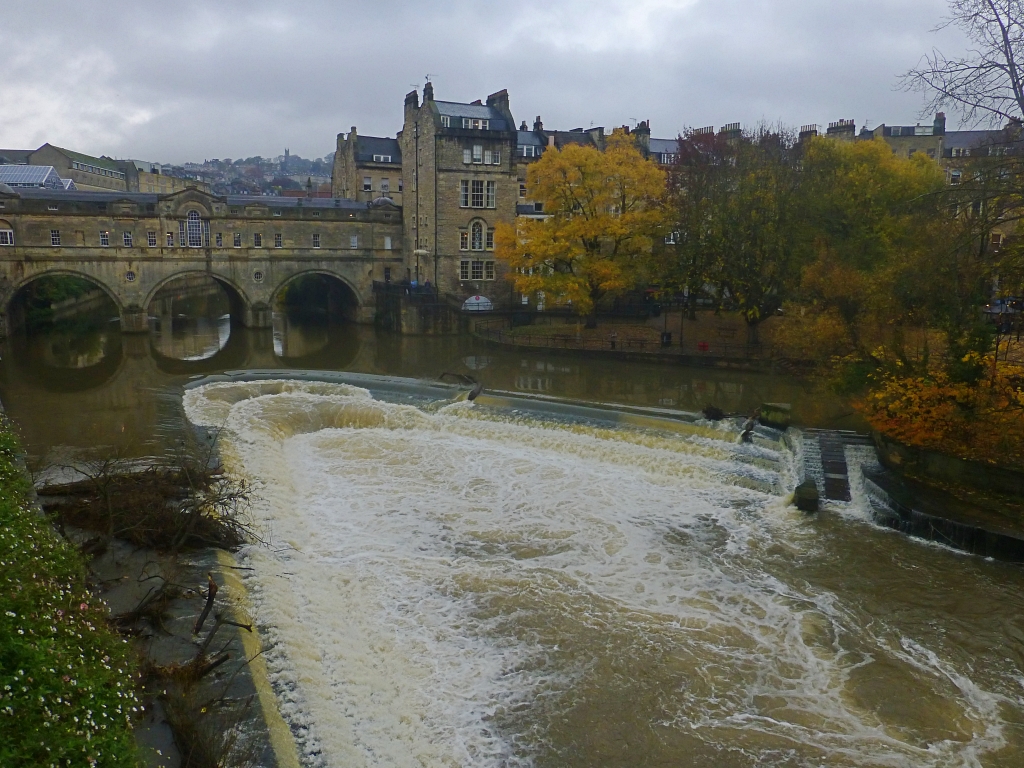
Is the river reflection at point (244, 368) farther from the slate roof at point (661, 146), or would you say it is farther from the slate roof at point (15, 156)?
the slate roof at point (15, 156)

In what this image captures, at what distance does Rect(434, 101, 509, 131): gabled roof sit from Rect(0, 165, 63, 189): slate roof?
38208 mm

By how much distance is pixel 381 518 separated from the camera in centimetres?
1744

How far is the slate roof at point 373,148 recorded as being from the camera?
208ft

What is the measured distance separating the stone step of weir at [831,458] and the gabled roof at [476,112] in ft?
110

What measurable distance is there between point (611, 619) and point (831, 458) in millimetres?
10285

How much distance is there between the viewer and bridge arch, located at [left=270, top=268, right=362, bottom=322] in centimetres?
4962

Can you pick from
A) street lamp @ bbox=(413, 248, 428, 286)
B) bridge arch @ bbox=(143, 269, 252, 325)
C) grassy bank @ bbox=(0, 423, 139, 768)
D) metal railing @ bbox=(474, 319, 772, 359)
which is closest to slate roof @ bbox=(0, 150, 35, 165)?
bridge arch @ bbox=(143, 269, 252, 325)

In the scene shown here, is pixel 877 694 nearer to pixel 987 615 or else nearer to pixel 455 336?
pixel 987 615

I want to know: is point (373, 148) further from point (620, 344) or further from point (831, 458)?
point (831, 458)

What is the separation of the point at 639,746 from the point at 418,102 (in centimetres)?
4521

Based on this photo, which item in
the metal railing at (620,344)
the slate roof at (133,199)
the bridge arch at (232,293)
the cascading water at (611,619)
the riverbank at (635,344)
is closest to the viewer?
the cascading water at (611,619)

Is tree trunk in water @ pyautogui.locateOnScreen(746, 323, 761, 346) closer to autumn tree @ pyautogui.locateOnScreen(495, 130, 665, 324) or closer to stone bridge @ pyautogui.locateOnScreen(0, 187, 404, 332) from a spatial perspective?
autumn tree @ pyautogui.locateOnScreen(495, 130, 665, 324)

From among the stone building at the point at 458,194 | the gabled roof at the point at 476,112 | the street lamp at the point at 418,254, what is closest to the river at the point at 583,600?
the street lamp at the point at 418,254

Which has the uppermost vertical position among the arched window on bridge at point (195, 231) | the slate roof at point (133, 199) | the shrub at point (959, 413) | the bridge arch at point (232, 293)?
the slate roof at point (133, 199)
